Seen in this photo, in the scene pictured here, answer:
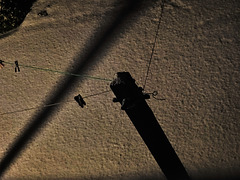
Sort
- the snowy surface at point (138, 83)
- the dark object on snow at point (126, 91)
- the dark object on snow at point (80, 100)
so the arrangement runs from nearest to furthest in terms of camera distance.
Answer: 1. the dark object on snow at point (126, 91)
2. the snowy surface at point (138, 83)
3. the dark object on snow at point (80, 100)

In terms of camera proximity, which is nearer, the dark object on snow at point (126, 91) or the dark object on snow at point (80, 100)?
the dark object on snow at point (126, 91)

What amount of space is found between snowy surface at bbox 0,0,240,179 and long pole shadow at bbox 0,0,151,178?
0.06 m

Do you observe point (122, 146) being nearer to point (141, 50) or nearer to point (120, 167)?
point (120, 167)

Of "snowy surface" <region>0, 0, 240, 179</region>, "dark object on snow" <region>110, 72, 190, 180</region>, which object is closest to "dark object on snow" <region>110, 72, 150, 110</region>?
"dark object on snow" <region>110, 72, 190, 180</region>

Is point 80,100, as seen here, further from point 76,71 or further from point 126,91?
point 126,91

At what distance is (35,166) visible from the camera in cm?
302

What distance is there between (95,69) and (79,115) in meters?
0.62

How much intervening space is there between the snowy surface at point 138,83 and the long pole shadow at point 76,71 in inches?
2.4

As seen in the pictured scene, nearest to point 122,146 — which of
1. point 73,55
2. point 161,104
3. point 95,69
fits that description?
point 161,104

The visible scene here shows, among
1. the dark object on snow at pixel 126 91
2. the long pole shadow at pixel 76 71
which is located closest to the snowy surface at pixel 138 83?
the long pole shadow at pixel 76 71

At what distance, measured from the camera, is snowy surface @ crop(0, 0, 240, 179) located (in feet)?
8.96

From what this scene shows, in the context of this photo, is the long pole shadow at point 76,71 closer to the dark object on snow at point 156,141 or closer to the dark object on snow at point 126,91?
the dark object on snow at point 156,141

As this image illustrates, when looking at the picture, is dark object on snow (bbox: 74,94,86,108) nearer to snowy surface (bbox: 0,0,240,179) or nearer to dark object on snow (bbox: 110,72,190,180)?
snowy surface (bbox: 0,0,240,179)

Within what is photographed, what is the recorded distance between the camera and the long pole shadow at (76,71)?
3.13m
